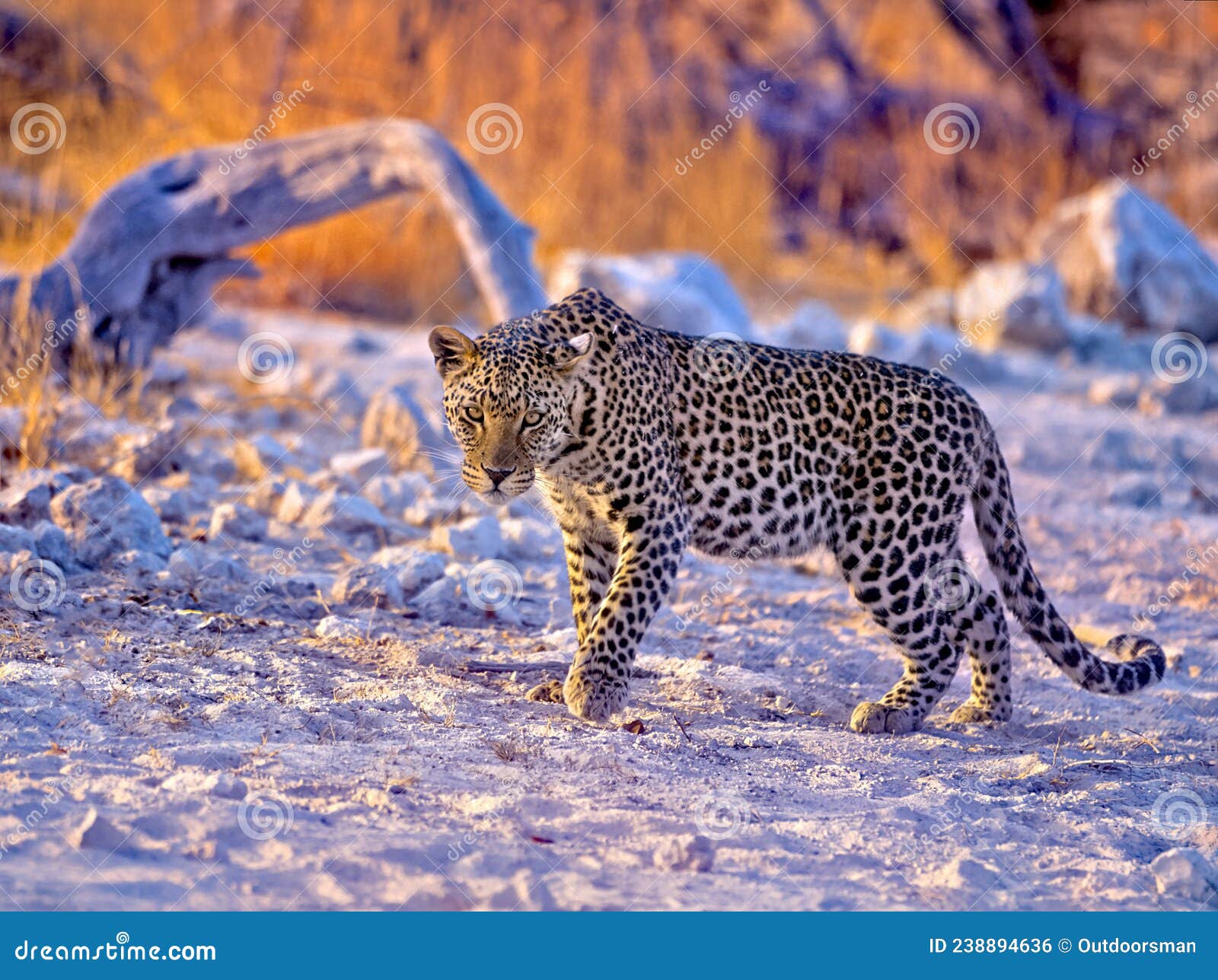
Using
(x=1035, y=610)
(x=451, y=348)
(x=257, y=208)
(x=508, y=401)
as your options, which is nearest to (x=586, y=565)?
(x=508, y=401)

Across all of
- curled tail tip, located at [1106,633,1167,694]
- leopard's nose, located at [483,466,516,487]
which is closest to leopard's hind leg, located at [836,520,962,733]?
curled tail tip, located at [1106,633,1167,694]

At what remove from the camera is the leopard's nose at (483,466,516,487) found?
589 cm

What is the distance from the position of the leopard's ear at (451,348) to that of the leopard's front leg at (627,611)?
3.04 ft

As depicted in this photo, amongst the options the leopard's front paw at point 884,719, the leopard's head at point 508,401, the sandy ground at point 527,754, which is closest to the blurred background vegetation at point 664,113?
the sandy ground at point 527,754

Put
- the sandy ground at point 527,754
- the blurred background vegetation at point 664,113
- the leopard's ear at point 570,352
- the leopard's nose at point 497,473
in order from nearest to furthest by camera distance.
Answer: the sandy ground at point 527,754 < the leopard's nose at point 497,473 < the leopard's ear at point 570,352 < the blurred background vegetation at point 664,113

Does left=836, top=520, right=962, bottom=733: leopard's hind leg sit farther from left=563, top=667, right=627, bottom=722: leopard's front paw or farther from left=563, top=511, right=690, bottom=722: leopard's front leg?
left=563, top=667, right=627, bottom=722: leopard's front paw

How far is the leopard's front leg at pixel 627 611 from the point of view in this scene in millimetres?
6164

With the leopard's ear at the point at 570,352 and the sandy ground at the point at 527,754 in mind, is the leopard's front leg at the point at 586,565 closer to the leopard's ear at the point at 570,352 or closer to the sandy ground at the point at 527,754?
the sandy ground at the point at 527,754

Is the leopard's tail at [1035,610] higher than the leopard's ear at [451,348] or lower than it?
lower

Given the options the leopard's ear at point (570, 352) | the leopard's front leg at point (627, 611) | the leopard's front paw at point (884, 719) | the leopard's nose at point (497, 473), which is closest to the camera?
the leopard's nose at point (497, 473)

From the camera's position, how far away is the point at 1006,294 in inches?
584

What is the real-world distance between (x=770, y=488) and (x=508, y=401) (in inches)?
50.9

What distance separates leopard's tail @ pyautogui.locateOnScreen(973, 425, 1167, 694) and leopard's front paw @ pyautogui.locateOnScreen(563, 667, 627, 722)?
1.86m

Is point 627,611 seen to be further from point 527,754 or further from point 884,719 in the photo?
point 884,719
